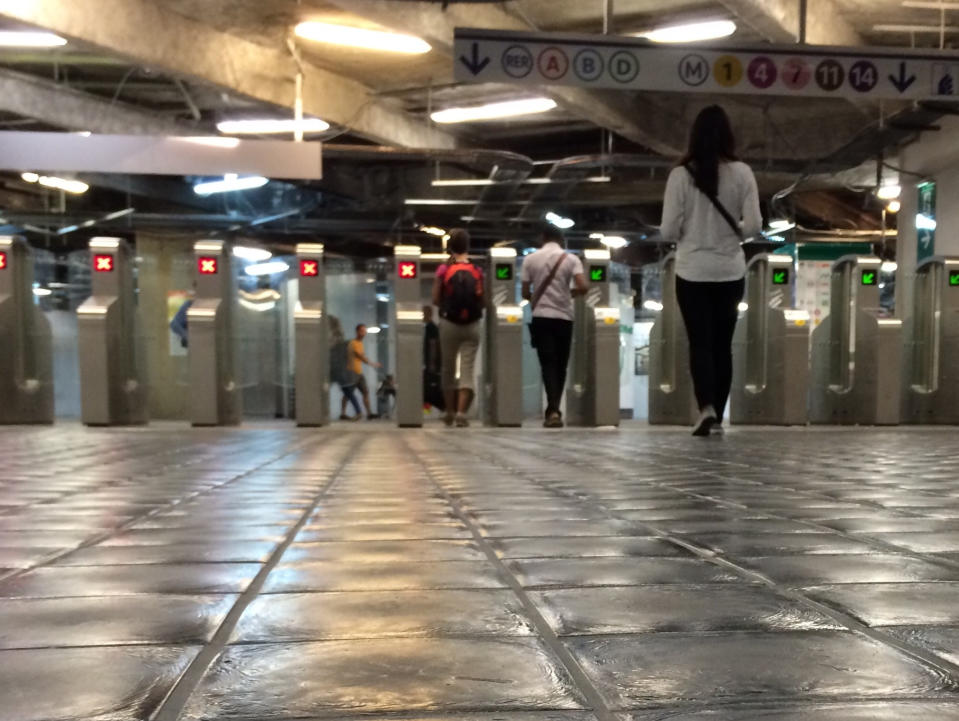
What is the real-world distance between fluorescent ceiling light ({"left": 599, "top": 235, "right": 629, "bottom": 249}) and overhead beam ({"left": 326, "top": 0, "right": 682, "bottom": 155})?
6359 millimetres

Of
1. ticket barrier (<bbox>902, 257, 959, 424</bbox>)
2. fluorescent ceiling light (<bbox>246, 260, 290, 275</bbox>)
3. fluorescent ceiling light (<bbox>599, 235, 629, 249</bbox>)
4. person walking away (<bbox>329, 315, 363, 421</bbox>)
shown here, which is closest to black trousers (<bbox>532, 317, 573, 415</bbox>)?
ticket barrier (<bbox>902, 257, 959, 424</bbox>)

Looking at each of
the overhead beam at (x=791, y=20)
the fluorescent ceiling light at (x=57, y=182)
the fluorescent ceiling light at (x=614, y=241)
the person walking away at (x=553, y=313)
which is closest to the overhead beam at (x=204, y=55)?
the person walking away at (x=553, y=313)

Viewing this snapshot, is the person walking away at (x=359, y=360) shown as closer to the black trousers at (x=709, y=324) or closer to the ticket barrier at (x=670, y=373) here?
the ticket barrier at (x=670, y=373)

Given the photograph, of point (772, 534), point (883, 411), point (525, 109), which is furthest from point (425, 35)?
point (772, 534)

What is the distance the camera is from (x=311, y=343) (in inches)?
410

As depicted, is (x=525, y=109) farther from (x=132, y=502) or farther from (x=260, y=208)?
(x=132, y=502)

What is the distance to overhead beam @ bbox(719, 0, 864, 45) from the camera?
8.85 m

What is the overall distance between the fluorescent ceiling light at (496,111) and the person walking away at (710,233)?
299 inches

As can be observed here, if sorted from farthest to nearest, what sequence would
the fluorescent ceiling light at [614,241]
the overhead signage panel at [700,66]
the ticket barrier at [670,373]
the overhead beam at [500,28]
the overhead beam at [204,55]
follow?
the fluorescent ceiling light at [614,241]
the ticket barrier at [670,373]
the overhead beam at [204,55]
the overhead beam at [500,28]
the overhead signage panel at [700,66]

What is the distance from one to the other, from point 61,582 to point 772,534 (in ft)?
5.25

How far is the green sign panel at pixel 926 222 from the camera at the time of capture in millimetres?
13328

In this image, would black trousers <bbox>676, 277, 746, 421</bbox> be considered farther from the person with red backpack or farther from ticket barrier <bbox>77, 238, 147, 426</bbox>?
ticket barrier <bbox>77, 238, 147, 426</bbox>

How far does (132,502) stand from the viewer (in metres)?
2.80

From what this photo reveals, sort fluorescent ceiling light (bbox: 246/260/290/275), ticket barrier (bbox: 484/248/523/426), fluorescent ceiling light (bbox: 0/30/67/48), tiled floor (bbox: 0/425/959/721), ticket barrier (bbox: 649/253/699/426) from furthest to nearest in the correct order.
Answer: fluorescent ceiling light (bbox: 246/260/290/275) < ticket barrier (bbox: 649/253/699/426) < fluorescent ceiling light (bbox: 0/30/67/48) < ticket barrier (bbox: 484/248/523/426) < tiled floor (bbox: 0/425/959/721)
